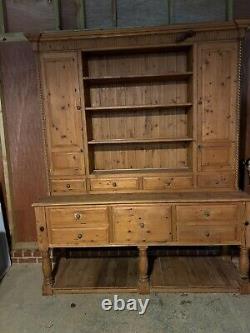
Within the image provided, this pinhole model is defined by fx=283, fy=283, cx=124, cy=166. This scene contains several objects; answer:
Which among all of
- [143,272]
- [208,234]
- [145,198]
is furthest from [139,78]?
[143,272]

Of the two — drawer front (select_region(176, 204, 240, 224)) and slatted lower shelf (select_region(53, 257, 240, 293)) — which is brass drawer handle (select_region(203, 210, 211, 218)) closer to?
drawer front (select_region(176, 204, 240, 224))

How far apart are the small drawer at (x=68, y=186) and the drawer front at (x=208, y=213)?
0.87 metres

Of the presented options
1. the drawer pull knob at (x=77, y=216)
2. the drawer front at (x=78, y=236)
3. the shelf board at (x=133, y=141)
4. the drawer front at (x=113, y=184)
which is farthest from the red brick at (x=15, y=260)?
the shelf board at (x=133, y=141)

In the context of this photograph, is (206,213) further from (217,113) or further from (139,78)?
(139,78)

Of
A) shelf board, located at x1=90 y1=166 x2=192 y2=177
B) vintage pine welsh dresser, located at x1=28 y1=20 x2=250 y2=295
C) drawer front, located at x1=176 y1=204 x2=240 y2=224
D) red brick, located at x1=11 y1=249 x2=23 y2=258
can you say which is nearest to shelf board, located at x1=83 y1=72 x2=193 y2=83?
vintage pine welsh dresser, located at x1=28 y1=20 x2=250 y2=295

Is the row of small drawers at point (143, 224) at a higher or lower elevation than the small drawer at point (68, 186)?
lower

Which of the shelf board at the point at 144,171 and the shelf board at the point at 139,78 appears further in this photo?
the shelf board at the point at 144,171

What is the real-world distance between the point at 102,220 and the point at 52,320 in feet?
2.73

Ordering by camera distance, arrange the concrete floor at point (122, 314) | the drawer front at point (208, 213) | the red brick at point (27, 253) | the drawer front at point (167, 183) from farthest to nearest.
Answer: the red brick at point (27, 253)
the drawer front at point (167, 183)
the drawer front at point (208, 213)
the concrete floor at point (122, 314)

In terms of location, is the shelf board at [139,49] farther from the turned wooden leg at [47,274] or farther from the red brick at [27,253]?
the red brick at [27,253]

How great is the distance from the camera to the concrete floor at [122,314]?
205 cm

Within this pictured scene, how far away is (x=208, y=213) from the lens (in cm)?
228

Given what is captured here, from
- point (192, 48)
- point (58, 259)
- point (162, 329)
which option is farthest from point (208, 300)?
point (192, 48)

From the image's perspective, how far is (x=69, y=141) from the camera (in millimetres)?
2479
